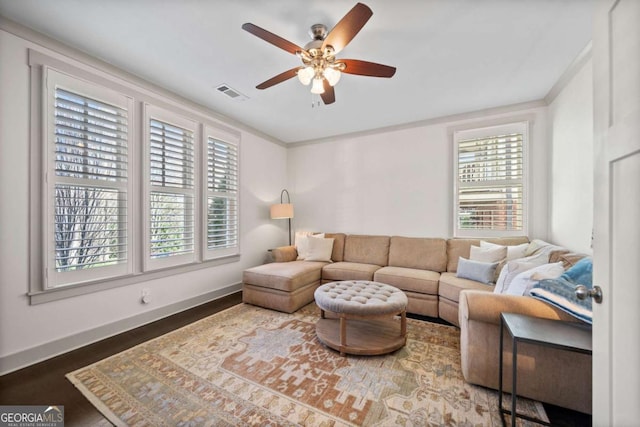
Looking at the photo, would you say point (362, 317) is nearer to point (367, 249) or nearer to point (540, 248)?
point (367, 249)

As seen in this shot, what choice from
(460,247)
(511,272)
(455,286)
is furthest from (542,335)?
(460,247)

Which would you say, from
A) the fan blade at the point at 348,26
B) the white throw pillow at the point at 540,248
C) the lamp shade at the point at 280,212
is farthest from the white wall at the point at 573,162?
the lamp shade at the point at 280,212

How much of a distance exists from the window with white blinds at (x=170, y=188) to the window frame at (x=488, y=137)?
365 centimetres

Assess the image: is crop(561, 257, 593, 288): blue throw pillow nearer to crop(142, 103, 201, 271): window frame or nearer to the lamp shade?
the lamp shade

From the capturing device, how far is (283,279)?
2.98 m

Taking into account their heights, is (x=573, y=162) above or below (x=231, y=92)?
below

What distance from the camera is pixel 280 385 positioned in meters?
1.70

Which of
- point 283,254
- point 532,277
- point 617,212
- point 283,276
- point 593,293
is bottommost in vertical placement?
point 283,276

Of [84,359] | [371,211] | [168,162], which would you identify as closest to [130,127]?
[168,162]

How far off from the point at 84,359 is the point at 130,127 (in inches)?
84.9

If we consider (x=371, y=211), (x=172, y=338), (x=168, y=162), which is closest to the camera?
(x=172, y=338)

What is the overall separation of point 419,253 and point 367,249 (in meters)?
0.78

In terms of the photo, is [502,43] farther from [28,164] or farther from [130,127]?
[28,164]

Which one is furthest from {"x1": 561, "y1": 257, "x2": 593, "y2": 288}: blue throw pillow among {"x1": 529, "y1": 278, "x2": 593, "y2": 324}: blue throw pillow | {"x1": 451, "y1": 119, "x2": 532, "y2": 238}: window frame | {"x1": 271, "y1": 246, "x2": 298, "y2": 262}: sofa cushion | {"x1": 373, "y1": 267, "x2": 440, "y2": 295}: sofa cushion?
{"x1": 271, "y1": 246, "x2": 298, "y2": 262}: sofa cushion
